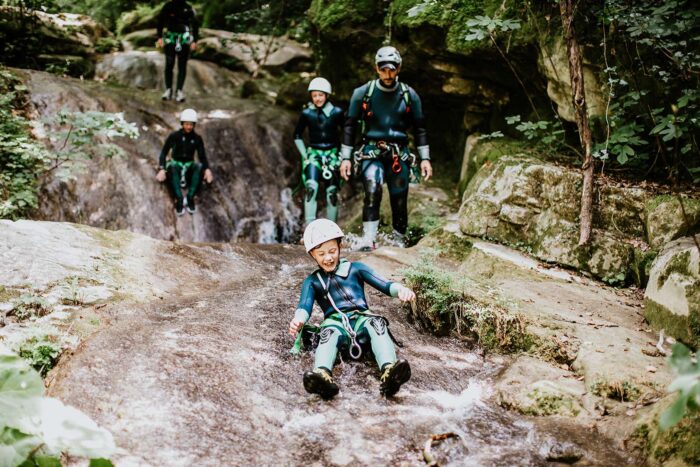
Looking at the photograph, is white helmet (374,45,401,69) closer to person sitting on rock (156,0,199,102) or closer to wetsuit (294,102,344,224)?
wetsuit (294,102,344,224)

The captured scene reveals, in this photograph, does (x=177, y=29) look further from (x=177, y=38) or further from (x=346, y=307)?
(x=346, y=307)

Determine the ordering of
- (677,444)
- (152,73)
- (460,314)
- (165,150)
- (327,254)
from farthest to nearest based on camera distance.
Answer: (152,73) < (165,150) < (460,314) < (327,254) < (677,444)

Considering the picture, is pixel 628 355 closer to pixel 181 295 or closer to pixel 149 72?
pixel 181 295

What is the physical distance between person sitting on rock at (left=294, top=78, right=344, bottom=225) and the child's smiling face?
3.99 metres

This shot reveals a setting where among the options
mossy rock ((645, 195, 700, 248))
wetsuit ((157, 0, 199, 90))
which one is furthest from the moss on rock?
wetsuit ((157, 0, 199, 90))

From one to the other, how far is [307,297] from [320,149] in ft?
14.7

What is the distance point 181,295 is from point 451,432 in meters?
3.29

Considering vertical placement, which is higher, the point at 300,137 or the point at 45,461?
the point at 300,137

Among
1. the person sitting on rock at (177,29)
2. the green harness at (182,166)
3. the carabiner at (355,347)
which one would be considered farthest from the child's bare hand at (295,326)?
the person sitting on rock at (177,29)

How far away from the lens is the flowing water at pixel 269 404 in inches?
107

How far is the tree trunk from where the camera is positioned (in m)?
5.55

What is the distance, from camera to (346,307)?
3912 millimetres

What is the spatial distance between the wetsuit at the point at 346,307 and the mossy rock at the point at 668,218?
3.16 meters

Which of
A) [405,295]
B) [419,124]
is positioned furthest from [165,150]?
[405,295]
